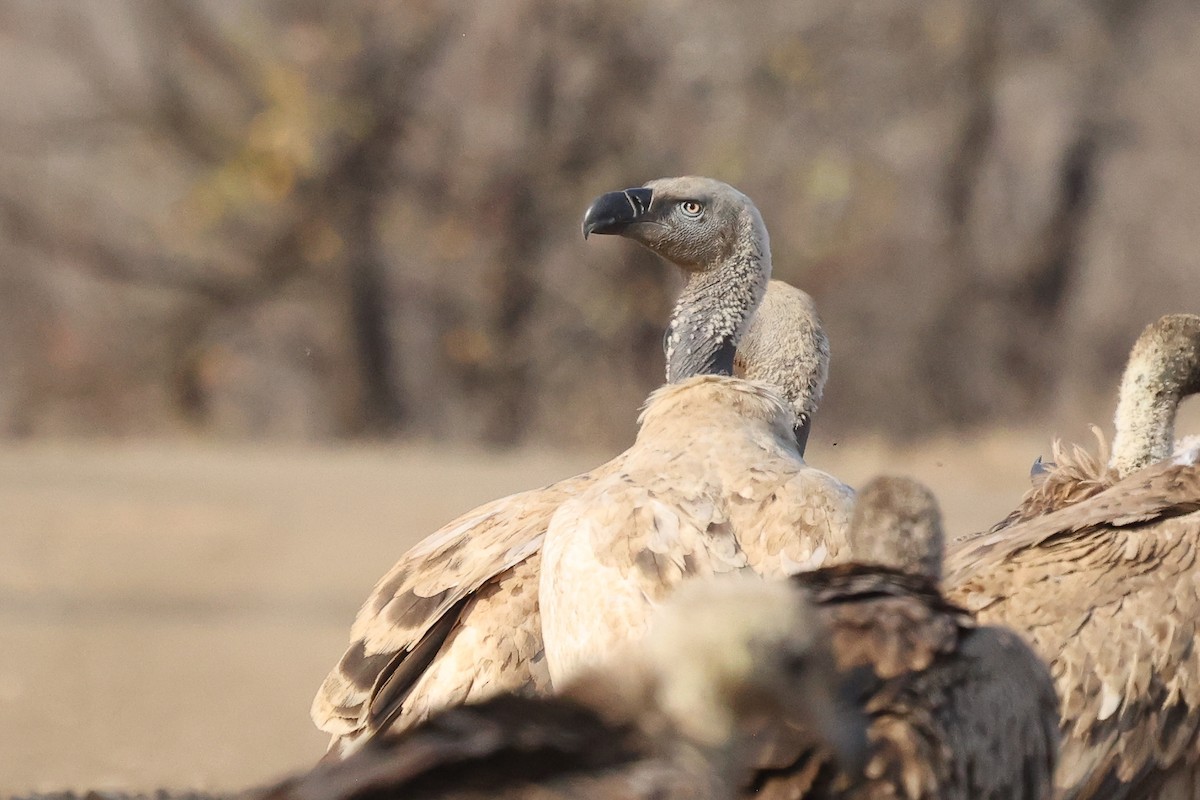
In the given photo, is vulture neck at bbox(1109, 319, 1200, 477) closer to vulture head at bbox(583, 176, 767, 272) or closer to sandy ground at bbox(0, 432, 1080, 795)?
vulture head at bbox(583, 176, 767, 272)

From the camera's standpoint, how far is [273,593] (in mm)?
10539

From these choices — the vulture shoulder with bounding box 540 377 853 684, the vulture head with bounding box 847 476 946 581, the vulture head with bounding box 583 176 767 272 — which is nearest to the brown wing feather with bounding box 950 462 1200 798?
the vulture shoulder with bounding box 540 377 853 684

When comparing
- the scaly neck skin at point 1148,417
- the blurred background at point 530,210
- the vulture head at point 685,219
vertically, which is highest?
the blurred background at point 530,210

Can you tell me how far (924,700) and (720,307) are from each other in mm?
2156

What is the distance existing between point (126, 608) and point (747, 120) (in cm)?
828

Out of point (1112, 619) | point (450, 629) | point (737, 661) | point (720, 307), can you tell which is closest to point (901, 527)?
point (737, 661)

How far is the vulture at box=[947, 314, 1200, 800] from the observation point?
3.82 m

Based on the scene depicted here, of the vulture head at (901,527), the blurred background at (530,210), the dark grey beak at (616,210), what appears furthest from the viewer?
the blurred background at (530,210)

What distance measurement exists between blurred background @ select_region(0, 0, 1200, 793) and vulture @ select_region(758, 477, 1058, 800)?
11.8 m

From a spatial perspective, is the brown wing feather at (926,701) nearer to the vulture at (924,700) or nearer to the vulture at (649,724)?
the vulture at (924,700)

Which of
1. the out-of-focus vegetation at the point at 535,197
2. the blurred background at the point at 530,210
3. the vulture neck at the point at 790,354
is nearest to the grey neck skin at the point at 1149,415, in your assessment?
the vulture neck at the point at 790,354

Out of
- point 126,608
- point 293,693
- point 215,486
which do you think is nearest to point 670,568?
point 293,693

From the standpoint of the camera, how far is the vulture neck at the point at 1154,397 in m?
4.89

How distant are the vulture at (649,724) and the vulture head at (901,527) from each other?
0.62 metres
